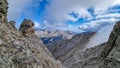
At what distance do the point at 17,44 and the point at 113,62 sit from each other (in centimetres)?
1016

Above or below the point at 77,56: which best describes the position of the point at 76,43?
above

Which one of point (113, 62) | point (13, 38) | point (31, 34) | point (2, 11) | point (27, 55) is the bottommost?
point (113, 62)

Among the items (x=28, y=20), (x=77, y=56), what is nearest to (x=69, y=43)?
(x=77, y=56)

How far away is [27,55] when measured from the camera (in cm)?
2495

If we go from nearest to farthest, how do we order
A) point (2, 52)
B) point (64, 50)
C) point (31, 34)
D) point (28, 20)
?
point (2, 52) < point (31, 34) < point (28, 20) < point (64, 50)

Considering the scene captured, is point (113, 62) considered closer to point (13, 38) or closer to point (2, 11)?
point (13, 38)

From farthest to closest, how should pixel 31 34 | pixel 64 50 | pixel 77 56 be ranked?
1. pixel 64 50
2. pixel 77 56
3. pixel 31 34

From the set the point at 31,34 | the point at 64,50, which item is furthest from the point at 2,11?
the point at 64,50

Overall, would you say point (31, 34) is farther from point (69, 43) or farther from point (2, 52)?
point (69, 43)

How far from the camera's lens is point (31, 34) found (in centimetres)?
8044

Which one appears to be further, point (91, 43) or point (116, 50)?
point (91, 43)

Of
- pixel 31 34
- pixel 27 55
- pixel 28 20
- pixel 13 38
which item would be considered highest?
pixel 28 20

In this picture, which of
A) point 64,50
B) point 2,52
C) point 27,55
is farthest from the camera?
point 64,50

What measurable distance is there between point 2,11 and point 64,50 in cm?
16214
